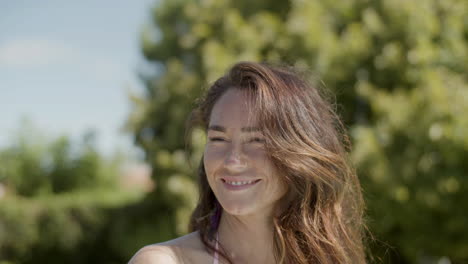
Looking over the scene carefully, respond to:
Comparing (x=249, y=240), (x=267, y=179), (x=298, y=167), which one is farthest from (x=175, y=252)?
(x=298, y=167)

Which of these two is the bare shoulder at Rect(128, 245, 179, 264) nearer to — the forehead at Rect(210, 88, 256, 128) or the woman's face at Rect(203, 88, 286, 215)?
the woman's face at Rect(203, 88, 286, 215)

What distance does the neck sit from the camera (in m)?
2.05

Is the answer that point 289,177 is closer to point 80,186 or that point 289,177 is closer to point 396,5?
point 396,5

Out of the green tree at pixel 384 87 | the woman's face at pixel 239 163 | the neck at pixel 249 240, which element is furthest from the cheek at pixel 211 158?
the green tree at pixel 384 87

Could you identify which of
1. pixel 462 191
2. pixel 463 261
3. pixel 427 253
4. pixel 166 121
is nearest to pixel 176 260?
pixel 462 191

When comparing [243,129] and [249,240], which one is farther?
[249,240]

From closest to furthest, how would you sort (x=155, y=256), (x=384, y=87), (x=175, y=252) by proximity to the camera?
(x=155, y=256) < (x=175, y=252) < (x=384, y=87)

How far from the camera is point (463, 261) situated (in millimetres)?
7176

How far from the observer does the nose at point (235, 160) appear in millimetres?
1855

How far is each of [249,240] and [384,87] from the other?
5883 mm

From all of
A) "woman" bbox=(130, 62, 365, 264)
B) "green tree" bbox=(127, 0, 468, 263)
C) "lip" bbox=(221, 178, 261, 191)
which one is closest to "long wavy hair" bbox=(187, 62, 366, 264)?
"woman" bbox=(130, 62, 365, 264)

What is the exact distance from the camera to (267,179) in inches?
75.7

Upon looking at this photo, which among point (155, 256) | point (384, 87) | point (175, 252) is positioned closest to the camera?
point (155, 256)

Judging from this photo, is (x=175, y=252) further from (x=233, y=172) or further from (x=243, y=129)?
(x=243, y=129)
